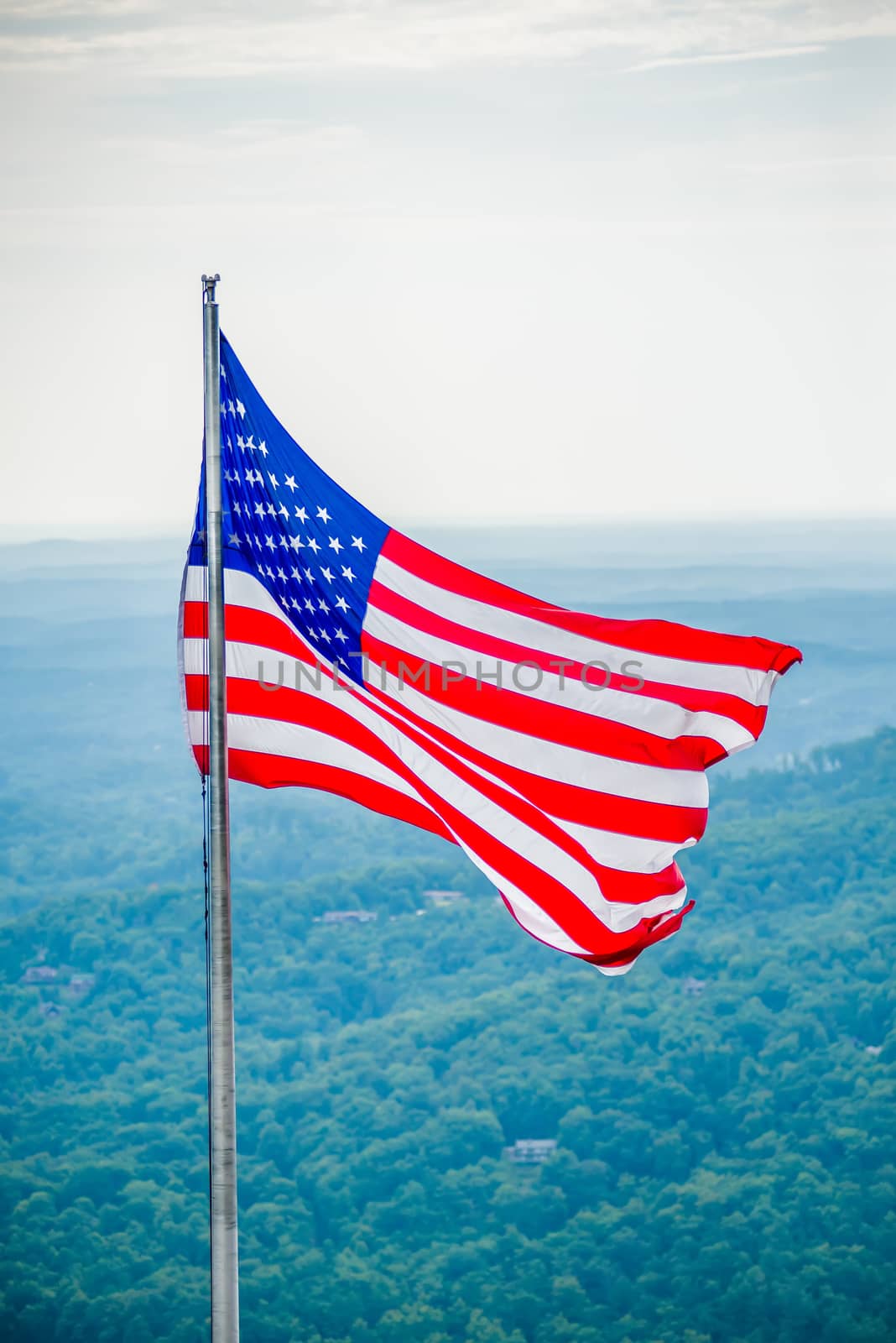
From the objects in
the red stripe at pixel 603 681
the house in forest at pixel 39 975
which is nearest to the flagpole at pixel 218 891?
the red stripe at pixel 603 681

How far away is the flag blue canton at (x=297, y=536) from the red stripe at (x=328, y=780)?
19.8 inches

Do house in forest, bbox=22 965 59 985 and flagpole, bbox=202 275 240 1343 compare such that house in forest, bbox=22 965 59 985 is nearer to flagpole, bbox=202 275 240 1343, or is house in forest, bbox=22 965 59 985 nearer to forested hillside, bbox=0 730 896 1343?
forested hillside, bbox=0 730 896 1343

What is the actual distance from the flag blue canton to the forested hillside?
2791 inches

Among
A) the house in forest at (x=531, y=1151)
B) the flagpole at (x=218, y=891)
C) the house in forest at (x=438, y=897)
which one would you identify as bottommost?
the house in forest at (x=531, y=1151)

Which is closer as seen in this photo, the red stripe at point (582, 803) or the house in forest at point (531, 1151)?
the red stripe at point (582, 803)

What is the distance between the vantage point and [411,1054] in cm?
10725

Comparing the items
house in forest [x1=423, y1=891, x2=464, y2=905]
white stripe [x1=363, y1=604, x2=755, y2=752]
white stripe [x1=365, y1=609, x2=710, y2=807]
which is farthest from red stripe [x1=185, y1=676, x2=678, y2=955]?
house in forest [x1=423, y1=891, x2=464, y2=905]

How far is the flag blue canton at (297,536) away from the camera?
8.12 metres

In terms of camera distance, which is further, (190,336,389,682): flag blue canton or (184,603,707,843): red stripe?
(184,603,707,843): red stripe

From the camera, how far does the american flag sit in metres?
8.50

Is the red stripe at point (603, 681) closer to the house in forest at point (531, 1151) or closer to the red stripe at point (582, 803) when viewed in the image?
the red stripe at point (582, 803)

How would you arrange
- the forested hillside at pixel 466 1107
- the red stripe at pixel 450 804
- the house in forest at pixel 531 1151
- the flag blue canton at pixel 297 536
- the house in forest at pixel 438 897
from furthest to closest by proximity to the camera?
the house in forest at pixel 438 897 → the house in forest at pixel 531 1151 → the forested hillside at pixel 466 1107 → the red stripe at pixel 450 804 → the flag blue canton at pixel 297 536

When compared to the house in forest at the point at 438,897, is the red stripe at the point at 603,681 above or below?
above

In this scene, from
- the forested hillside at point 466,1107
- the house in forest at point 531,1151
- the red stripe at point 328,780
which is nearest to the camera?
the red stripe at point 328,780
